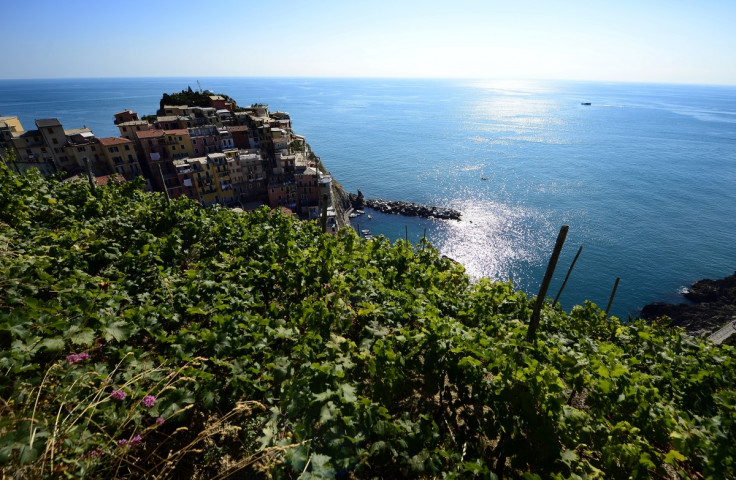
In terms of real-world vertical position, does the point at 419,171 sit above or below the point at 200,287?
below

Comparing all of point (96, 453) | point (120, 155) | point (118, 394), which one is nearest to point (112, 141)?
point (120, 155)

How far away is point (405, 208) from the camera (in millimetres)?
68938

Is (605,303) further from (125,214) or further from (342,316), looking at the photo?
(125,214)

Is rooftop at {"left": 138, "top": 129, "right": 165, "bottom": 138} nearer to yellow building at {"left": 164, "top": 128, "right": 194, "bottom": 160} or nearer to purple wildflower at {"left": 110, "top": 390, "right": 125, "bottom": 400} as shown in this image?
yellow building at {"left": 164, "top": 128, "right": 194, "bottom": 160}

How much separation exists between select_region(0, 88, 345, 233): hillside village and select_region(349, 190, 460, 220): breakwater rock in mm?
10205

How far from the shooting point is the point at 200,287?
5.98 meters

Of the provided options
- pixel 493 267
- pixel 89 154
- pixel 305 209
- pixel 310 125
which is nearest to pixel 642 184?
pixel 493 267

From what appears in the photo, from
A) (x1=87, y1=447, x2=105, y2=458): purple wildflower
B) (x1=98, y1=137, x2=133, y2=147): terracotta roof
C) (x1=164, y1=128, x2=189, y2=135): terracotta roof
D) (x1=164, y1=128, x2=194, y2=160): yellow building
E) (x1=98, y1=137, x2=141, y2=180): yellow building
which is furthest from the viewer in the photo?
(x1=164, y1=128, x2=194, y2=160): yellow building

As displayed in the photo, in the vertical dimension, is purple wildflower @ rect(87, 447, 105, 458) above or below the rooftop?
above

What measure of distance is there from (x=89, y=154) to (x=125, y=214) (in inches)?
2130

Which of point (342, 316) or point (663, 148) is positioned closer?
point (342, 316)

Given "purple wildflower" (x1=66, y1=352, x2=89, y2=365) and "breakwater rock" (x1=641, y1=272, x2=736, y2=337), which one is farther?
"breakwater rock" (x1=641, y1=272, x2=736, y2=337)

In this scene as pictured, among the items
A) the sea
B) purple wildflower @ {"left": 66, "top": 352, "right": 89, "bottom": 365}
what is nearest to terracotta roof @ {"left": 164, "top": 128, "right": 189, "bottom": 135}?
the sea

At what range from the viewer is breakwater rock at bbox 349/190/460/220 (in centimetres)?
6750
